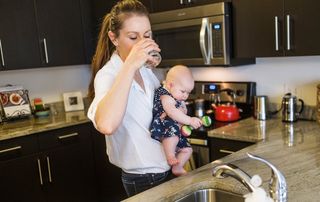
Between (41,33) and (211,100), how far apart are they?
60.8 inches

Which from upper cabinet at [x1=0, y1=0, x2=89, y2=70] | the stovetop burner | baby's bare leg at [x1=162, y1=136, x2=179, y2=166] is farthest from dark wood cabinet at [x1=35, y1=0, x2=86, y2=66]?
baby's bare leg at [x1=162, y1=136, x2=179, y2=166]

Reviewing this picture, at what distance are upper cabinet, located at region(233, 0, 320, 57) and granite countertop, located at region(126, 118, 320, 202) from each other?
491mm

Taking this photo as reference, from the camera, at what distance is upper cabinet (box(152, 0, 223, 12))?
244cm

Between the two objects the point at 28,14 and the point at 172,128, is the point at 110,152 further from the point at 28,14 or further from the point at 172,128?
the point at 28,14

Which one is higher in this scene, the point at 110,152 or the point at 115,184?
the point at 110,152

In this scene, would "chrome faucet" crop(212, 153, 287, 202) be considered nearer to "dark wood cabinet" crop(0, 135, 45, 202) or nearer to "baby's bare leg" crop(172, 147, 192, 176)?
"baby's bare leg" crop(172, 147, 192, 176)

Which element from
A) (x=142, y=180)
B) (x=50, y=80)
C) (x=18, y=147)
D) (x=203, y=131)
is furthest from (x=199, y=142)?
(x=50, y=80)

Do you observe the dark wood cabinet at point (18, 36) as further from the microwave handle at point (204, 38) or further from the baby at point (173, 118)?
the baby at point (173, 118)

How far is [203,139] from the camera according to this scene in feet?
7.64

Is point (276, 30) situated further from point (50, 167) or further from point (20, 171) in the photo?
point (20, 171)

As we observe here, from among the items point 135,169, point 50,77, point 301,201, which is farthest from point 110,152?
point 50,77

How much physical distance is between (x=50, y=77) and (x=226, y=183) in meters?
2.53

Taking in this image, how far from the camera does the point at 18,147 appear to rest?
2.47 m

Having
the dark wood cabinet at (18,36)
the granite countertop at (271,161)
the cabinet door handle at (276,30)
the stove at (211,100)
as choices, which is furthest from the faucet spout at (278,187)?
the dark wood cabinet at (18,36)
